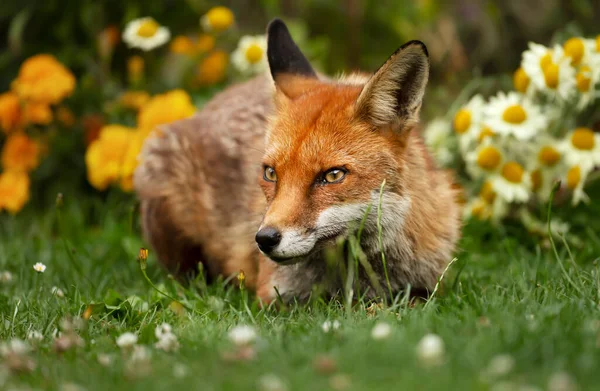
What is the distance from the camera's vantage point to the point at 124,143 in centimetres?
642

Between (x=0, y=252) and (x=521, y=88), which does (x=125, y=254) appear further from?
(x=521, y=88)

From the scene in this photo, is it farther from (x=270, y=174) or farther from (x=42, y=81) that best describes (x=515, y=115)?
(x=42, y=81)

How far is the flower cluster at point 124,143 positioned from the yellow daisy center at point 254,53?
Result: 0.83 metres

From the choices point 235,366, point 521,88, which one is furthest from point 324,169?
point 521,88

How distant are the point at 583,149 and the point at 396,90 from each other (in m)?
2.11

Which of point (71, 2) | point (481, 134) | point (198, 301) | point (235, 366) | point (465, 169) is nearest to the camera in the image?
point (235, 366)

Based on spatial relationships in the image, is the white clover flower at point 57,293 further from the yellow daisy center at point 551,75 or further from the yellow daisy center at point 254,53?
the yellow daisy center at point 551,75

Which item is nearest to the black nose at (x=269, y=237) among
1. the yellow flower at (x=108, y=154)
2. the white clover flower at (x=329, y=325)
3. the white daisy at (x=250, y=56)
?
the white clover flower at (x=329, y=325)

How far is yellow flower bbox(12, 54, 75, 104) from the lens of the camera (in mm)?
6543

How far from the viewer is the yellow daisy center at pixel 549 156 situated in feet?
17.6

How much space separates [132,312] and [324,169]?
1264mm

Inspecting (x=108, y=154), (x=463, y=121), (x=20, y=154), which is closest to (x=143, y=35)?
(x=108, y=154)

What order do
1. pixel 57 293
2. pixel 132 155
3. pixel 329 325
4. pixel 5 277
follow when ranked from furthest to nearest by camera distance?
1. pixel 132 155
2. pixel 5 277
3. pixel 57 293
4. pixel 329 325

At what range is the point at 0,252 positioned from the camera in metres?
5.58
